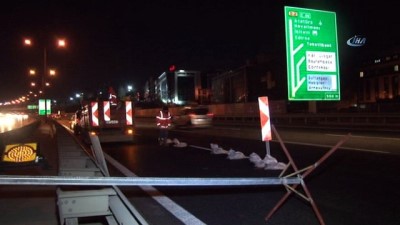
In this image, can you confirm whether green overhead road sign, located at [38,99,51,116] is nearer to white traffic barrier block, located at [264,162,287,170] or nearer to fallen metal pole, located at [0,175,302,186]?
white traffic barrier block, located at [264,162,287,170]

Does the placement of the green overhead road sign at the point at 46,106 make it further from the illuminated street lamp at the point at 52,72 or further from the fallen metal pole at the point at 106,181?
the fallen metal pole at the point at 106,181

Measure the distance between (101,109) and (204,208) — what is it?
13.9 metres

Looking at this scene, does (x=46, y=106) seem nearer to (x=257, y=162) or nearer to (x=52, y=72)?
(x=52, y=72)

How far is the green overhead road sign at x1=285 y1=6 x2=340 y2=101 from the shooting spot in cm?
2219

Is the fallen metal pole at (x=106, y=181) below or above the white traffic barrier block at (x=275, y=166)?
above

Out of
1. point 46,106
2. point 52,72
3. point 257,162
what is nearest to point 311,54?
point 257,162

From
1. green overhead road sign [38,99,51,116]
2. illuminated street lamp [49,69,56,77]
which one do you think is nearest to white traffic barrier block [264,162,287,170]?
green overhead road sign [38,99,51,116]

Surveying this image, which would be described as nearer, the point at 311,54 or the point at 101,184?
the point at 101,184

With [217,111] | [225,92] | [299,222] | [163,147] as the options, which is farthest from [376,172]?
[225,92]

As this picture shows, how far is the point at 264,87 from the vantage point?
115312 millimetres

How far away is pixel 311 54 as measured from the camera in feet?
73.7

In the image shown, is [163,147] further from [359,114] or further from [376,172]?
[359,114]

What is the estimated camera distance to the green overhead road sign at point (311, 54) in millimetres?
22188

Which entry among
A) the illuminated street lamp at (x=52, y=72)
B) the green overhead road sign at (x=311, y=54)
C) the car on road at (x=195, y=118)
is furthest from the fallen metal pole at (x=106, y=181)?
the illuminated street lamp at (x=52, y=72)
